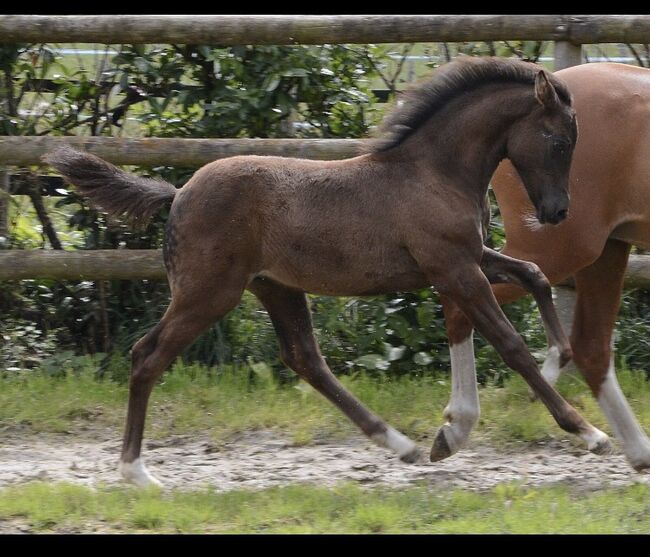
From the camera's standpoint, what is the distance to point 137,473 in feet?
16.0

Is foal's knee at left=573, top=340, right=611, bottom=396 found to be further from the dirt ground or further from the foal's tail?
the foal's tail

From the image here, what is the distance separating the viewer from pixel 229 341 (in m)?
6.61

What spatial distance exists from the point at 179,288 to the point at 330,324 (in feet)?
5.66

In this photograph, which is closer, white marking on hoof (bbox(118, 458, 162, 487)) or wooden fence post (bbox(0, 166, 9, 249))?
white marking on hoof (bbox(118, 458, 162, 487))

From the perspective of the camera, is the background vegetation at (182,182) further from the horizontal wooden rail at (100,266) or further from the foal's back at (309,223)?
the foal's back at (309,223)

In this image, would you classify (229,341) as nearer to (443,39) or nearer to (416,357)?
(416,357)

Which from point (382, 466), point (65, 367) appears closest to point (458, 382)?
point (382, 466)

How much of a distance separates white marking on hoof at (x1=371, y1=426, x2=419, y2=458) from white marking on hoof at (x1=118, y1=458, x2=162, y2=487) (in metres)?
0.99

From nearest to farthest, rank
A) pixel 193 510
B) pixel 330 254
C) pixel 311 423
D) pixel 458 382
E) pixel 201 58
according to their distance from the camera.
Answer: pixel 193 510, pixel 330 254, pixel 458 382, pixel 311 423, pixel 201 58

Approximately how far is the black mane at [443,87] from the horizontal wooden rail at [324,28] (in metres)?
1.26

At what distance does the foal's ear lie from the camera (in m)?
4.68

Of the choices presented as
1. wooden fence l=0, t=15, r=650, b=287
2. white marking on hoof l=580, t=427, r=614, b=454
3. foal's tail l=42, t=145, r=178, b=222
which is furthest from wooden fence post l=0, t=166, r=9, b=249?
white marking on hoof l=580, t=427, r=614, b=454

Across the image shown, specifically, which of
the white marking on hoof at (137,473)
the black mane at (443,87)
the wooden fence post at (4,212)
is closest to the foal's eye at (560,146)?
the black mane at (443,87)

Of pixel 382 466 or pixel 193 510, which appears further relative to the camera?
pixel 382 466
